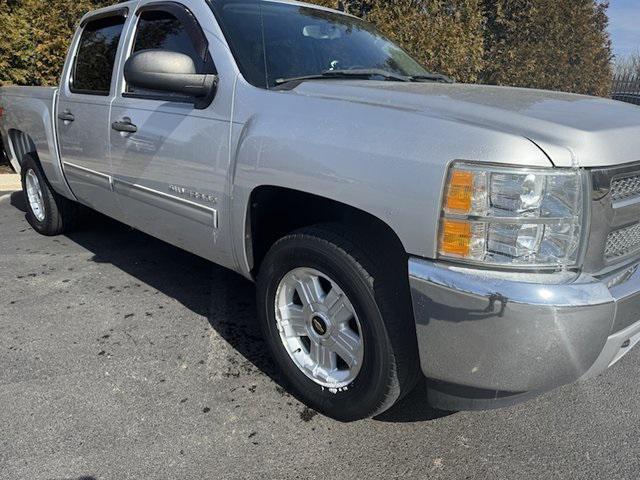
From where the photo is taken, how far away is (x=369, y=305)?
2123 millimetres

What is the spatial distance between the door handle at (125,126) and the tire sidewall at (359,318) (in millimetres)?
1284

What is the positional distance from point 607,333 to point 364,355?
2.94 feet

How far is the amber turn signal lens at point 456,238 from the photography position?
1828 mm

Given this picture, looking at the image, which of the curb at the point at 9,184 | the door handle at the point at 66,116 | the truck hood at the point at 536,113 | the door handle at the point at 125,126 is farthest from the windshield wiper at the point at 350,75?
the curb at the point at 9,184

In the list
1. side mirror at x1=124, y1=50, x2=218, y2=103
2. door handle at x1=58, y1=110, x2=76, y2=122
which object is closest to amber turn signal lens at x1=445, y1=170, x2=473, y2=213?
side mirror at x1=124, y1=50, x2=218, y2=103

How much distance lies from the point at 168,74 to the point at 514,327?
1.93 metres

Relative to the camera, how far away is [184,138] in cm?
284

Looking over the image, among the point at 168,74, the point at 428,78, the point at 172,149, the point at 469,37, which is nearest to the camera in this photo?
the point at 168,74

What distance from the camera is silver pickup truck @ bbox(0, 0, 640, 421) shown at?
1801 mm

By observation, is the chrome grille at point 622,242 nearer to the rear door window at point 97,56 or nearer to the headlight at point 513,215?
the headlight at point 513,215

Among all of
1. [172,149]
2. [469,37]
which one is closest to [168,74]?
[172,149]

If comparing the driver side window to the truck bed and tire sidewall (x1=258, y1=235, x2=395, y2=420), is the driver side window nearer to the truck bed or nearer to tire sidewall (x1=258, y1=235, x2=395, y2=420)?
tire sidewall (x1=258, y1=235, x2=395, y2=420)

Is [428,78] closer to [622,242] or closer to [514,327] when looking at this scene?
[622,242]

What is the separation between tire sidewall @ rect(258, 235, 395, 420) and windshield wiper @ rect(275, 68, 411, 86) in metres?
0.83
